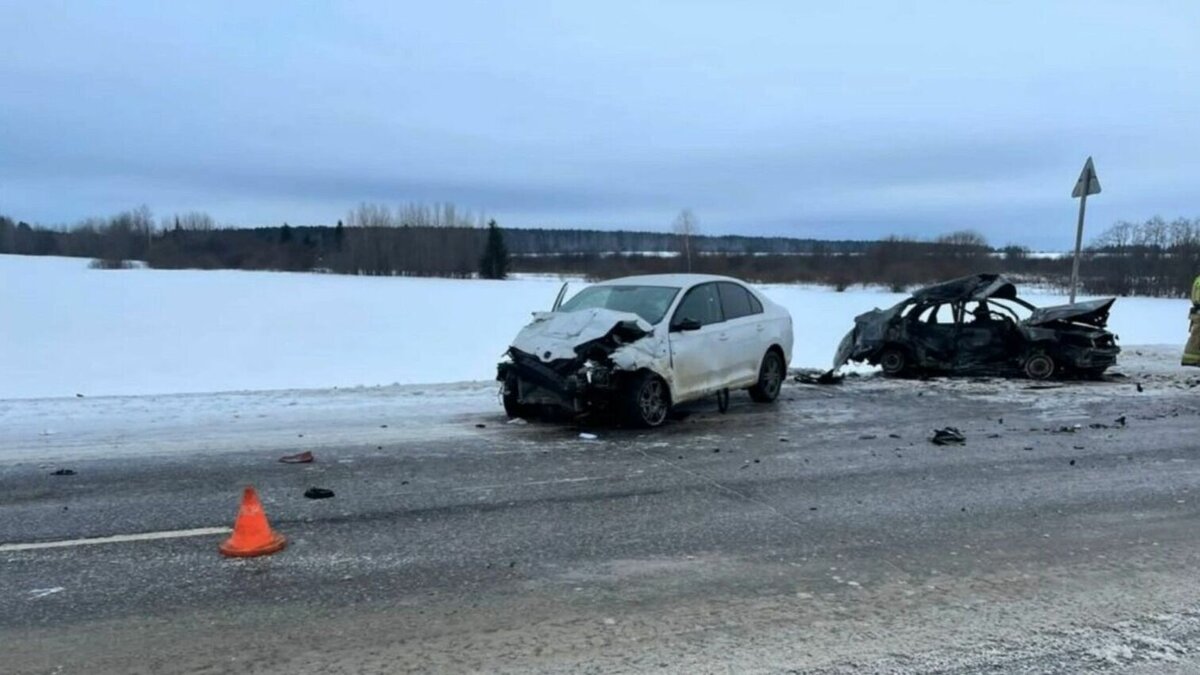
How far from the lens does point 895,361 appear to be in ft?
49.8

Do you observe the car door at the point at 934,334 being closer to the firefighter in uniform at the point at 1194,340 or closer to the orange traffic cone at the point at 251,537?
the firefighter in uniform at the point at 1194,340

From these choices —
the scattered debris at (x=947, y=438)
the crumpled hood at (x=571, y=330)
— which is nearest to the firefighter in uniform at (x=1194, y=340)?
the scattered debris at (x=947, y=438)

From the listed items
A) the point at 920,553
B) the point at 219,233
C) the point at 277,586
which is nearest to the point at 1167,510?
the point at 920,553

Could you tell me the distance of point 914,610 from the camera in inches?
169

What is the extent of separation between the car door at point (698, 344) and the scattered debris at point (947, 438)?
8.54 feet

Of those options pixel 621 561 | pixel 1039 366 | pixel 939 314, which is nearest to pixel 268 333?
pixel 939 314

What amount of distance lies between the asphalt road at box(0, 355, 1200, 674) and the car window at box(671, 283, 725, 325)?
1938 millimetres

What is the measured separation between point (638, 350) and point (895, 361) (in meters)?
7.56

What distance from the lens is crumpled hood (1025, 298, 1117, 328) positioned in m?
14.4

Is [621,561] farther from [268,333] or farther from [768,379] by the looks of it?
[268,333]

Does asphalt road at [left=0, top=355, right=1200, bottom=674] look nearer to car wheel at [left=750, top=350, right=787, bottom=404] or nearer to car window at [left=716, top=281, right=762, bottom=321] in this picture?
car window at [left=716, top=281, right=762, bottom=321]

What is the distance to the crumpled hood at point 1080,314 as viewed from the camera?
14.4 metres

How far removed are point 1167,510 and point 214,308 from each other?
41.1 metres

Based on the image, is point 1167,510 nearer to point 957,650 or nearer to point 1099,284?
point 957,650
